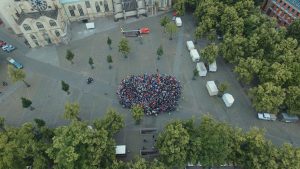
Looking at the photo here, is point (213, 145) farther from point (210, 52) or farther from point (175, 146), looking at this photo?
point (210, 52)

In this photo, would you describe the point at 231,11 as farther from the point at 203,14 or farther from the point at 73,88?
the point at 73,88

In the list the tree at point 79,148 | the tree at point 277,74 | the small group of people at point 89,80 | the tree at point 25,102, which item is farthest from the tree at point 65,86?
the tree at point 277,74

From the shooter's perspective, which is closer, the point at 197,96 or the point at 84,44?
the point at 197,96

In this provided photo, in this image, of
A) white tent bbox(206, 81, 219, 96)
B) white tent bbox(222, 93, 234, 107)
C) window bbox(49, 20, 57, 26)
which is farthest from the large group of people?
window bbox(49, 20, 57, 26)

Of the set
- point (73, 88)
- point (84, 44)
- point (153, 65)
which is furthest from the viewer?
point (84, 44)

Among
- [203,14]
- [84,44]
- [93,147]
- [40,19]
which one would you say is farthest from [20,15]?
[203,14]

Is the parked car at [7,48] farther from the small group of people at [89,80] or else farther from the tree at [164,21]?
the tree at [164,21]

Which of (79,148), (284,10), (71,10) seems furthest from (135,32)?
(284,10)
